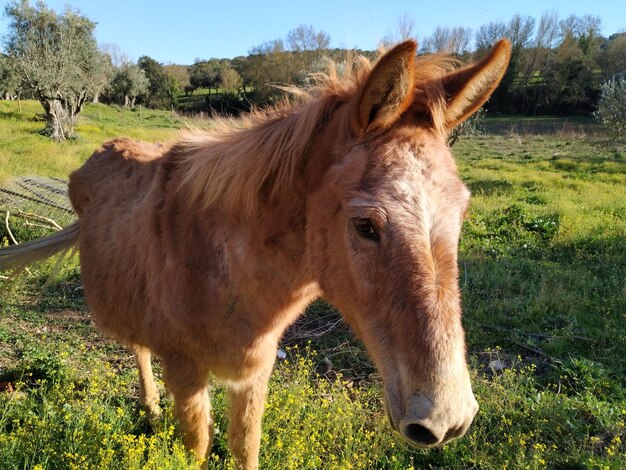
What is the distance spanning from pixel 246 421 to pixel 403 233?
6.41 feet

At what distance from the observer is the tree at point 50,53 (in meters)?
21.6

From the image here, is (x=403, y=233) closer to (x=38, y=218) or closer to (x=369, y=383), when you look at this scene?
(x=369, y=383)

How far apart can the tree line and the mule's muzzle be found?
43.7ft

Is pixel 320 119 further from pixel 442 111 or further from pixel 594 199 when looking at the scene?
pixel 594 199

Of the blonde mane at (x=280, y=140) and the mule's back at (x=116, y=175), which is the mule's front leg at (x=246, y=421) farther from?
the mule's back at (x=116, y=175)

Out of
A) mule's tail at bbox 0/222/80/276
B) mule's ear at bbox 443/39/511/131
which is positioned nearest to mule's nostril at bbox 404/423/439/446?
mule's ear at bbox 443/39/511/131

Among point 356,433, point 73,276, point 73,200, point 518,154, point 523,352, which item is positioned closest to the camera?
point 356,433

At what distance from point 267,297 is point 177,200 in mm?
836

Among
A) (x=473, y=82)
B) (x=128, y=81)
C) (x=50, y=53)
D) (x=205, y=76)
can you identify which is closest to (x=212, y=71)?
(x=205, y=76)

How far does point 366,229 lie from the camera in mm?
1677

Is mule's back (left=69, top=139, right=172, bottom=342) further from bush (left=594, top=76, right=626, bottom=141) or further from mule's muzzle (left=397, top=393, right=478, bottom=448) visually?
bush (left=594, top=76, right=626, bottom=141)

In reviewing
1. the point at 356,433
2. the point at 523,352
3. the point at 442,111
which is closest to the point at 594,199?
the point at 523,352

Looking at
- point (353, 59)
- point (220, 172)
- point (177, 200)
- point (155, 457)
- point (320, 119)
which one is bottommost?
point (155, 457)

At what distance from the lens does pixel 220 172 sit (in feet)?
7.31
